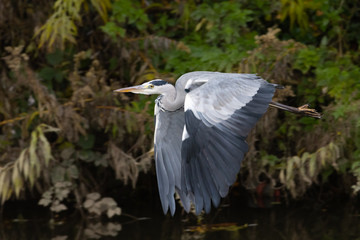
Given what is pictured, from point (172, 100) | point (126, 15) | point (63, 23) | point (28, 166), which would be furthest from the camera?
point (126, 15)

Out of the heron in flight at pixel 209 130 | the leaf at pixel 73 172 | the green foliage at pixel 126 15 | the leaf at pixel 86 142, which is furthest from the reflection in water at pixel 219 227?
the green foliage at pixel 126 15

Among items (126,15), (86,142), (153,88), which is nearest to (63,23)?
(126,15)

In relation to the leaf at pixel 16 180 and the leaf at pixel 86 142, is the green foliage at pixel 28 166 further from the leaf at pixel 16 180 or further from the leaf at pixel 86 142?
the leaf at pixel 86 142

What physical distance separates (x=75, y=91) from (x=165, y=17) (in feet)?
3.78

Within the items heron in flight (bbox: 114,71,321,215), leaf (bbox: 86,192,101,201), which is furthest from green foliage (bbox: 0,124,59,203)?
heron in flight (bbox: 114,71,321,215)

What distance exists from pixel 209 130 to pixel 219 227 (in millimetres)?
2009

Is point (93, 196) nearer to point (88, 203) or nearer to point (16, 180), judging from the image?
point (88, 203)

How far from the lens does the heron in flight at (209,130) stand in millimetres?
3611

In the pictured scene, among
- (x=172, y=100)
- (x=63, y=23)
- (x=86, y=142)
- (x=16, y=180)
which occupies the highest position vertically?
(x=63, y=23)

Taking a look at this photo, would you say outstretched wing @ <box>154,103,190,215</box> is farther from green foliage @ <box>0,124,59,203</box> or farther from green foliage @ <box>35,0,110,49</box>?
green foliage @ <box>35,0,110,49</box>

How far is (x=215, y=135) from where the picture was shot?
3674 millimetres

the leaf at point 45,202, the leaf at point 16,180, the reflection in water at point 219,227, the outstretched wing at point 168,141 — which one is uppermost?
the outstretched wing at point 168,141

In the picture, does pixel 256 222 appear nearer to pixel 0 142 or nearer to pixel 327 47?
pixel 327 47

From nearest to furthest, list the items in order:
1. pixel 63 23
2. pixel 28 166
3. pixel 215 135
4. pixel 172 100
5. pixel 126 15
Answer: pixel 215 135 < pixel 172 100 < pixel 28 166 < pixel 63 23 < pixel 126 15
